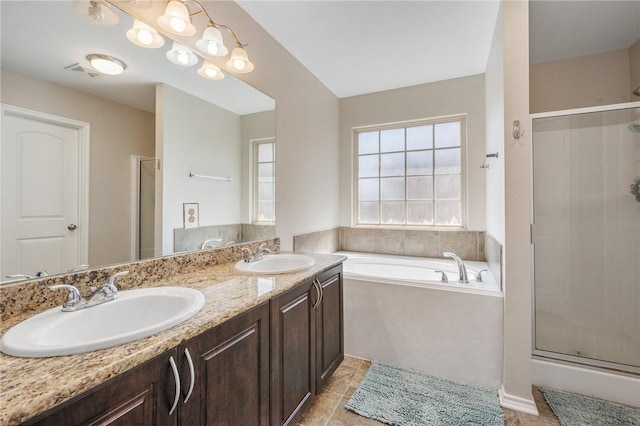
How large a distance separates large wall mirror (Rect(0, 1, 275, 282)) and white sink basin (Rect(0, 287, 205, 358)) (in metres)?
0.25

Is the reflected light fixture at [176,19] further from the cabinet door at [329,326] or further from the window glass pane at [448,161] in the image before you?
the window glass pane at [448,161]

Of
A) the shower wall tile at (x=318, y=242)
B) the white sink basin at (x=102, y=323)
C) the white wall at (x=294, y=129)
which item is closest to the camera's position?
the white sink basin at (x=102, y=323)

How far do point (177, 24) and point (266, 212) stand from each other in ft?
4.05

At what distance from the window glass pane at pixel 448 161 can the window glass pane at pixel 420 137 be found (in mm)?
160

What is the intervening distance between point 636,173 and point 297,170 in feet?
8.08

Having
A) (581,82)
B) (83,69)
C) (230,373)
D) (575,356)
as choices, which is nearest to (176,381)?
(230,373)

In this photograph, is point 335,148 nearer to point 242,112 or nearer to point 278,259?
point 242,112

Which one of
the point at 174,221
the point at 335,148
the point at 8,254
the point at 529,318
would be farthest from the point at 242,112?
the point at 529,318

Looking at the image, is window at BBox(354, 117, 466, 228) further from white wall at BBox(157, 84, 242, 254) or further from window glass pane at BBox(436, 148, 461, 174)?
white wall at BBox(157, 84, 242, 254)

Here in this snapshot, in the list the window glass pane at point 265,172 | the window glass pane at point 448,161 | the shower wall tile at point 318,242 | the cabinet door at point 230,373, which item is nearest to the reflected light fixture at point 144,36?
the window glass pane at point 265,172

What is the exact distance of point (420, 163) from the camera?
10.4 feet

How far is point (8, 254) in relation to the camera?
902 millimetres

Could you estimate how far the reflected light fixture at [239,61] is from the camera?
1.70m

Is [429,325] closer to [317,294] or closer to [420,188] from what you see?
[317,294]
